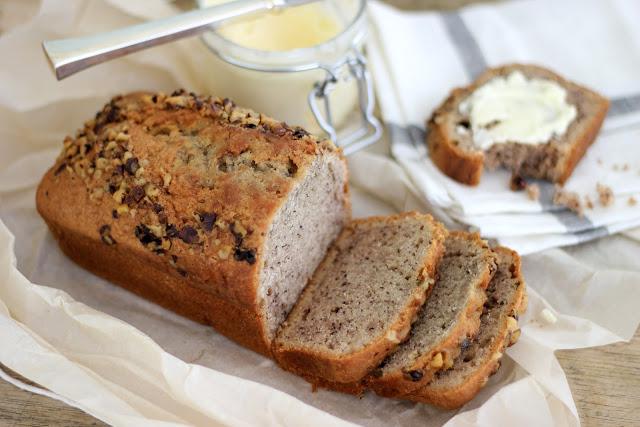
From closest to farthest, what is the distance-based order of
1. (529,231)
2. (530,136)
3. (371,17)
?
(529,231) → (530,136) → (371,17)

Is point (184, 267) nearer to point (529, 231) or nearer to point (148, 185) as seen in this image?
point (148, 185)

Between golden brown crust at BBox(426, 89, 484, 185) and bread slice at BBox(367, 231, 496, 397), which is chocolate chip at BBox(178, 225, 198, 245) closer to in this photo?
bread slice at BBox(367, 231, 496, 397)

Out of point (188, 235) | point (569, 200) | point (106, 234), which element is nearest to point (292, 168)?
point (188, 235)

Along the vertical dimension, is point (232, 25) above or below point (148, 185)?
above

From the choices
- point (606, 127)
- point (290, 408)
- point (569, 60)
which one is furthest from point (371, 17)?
point (290, 408)

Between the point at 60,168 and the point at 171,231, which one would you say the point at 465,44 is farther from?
the point at 60,168

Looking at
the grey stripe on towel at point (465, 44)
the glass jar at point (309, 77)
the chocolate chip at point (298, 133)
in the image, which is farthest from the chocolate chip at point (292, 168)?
the grey stripe on towel at point (465, 44)
